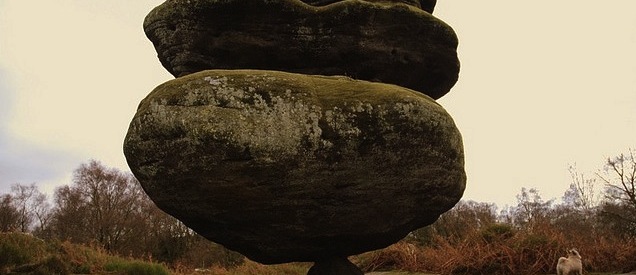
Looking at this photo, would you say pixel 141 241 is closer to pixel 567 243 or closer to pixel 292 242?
pixel 567 243

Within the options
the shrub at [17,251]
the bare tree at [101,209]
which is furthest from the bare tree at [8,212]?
the shrub at [17,251]

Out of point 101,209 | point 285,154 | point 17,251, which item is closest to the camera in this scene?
point 285,154

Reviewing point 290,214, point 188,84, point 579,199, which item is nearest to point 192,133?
point 188,84

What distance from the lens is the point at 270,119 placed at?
15.9ft

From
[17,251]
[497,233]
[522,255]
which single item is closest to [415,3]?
[522,255]

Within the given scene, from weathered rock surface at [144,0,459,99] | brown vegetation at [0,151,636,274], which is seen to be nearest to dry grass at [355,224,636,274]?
brown vegetation at [0,151,636,274]

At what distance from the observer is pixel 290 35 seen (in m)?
6.31

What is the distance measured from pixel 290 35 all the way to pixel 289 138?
2.00 metres

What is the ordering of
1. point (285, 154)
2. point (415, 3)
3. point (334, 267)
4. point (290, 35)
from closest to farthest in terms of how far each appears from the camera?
point (285, 154)
point (334, 267)
point (290, 35)
point (415, 3)

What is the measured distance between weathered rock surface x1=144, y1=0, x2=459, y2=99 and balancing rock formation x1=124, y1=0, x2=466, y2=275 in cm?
2

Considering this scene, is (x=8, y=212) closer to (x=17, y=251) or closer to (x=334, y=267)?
(x=17, y=251)

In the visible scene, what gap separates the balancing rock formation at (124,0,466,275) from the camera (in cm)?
482

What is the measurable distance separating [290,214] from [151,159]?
5.07 feet

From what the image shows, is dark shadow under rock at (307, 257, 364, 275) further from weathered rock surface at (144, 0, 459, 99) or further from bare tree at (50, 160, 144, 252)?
bare tree at (50, 160, 144, 252)
